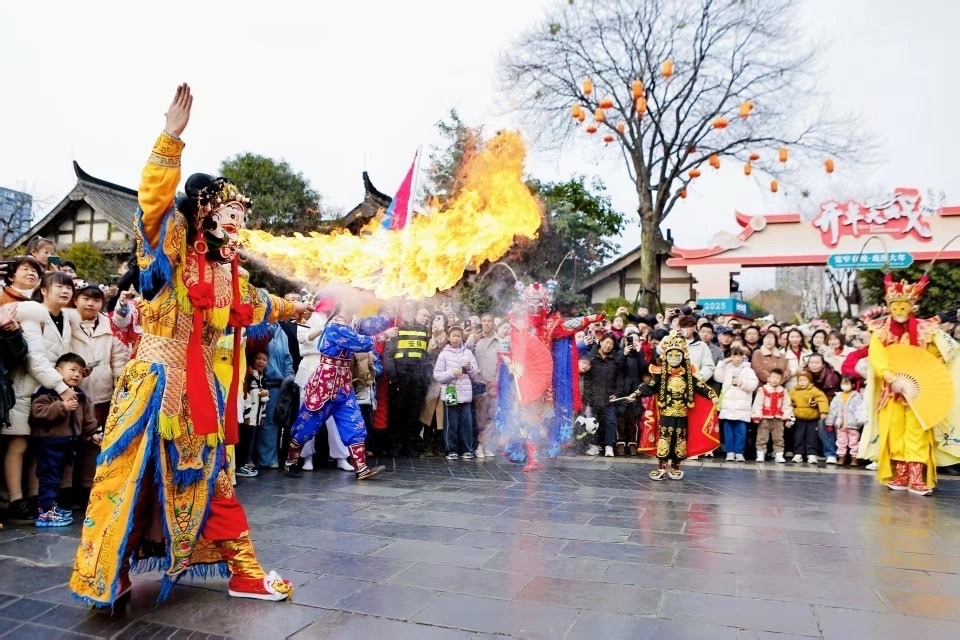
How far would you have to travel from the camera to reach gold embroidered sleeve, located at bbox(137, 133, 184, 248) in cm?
297

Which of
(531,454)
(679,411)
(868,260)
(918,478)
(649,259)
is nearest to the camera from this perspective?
(918,478)

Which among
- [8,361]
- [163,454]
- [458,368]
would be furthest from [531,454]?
[163,454]

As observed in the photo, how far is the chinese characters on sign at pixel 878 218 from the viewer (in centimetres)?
1727

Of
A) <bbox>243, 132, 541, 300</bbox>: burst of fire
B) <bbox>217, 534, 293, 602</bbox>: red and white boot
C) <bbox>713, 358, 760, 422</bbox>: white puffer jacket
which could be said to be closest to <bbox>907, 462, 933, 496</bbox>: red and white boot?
<bbox>713, 358, 760, 422</bbox>: white puffer jacket

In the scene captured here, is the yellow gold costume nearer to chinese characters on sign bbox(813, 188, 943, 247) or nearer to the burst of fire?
the burst of fire

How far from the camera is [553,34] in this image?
60.4ft

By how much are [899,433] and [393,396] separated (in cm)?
557

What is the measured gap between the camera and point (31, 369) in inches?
194

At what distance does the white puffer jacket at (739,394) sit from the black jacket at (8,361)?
25.2ft

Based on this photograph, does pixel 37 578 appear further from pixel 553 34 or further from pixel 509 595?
pixel 553 34

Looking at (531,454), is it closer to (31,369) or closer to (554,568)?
(554,568)

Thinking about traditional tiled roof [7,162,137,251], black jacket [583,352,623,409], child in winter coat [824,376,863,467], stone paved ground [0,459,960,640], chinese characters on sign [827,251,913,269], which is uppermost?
traditional tiled roof [7,162,137,251]

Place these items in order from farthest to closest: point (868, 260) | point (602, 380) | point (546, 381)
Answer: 1. point (868, 260)
2. point (602, 380)
3. point (546, 381)

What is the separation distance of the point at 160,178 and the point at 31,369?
2.80 m
